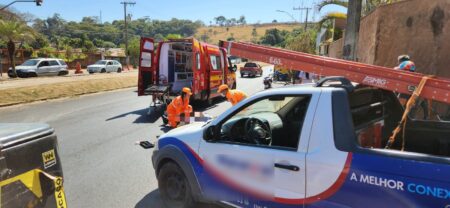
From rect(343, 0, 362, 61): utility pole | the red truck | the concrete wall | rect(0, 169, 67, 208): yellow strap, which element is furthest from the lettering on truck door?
the red truck

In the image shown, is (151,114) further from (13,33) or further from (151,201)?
(13,33)

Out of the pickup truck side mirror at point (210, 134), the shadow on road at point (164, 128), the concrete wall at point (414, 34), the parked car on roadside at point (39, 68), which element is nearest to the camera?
the pickup truck side mirror at point (210, 134)

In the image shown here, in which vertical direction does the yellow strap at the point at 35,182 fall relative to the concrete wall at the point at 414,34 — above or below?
below

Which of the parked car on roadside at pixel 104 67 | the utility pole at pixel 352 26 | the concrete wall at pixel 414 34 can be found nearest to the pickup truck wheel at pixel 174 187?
the utility pole at pixel 352 26

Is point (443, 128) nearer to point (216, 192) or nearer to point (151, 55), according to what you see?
point (216, 192)

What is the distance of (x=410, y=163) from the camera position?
9.22 feet

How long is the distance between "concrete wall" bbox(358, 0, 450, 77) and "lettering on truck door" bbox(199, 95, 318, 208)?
23.2ft

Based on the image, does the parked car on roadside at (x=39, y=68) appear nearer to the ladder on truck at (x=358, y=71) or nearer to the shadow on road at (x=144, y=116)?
the shadow on road at (x=144, y=116)

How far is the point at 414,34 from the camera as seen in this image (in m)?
10.9

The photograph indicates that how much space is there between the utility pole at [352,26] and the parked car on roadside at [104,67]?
106 ft

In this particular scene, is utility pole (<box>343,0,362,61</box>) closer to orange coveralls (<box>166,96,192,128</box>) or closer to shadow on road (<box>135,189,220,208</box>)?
orange coveralls (<box>166,96,192,128</box>)

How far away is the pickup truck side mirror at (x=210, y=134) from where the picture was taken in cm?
421

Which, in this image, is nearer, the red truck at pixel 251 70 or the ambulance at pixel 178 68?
the ambulance at pixel 178 68

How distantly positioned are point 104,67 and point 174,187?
122 ft
